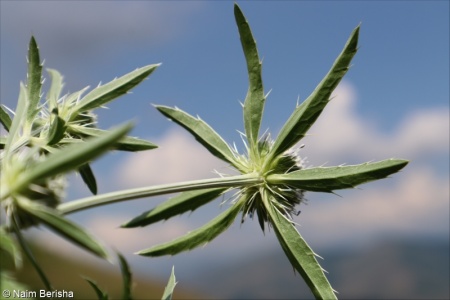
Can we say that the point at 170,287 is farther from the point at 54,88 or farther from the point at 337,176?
the point at 54,88

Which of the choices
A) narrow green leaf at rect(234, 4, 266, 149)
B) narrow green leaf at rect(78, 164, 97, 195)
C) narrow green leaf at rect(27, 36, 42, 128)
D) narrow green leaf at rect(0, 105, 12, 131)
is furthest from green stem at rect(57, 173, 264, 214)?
narrow green leaf at rect(0, 105, 12, 131)

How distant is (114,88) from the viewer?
80.6 inches

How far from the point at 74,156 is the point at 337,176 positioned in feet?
3.33

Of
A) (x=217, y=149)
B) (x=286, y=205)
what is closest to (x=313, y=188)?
(x=286, y=205)

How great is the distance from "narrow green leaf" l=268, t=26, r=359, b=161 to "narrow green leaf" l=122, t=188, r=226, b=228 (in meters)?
0.26

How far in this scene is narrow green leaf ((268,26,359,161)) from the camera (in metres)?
1.84

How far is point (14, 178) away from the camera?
50.1 inches

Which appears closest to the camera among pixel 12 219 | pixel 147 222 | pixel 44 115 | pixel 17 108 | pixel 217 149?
pixel 12 219

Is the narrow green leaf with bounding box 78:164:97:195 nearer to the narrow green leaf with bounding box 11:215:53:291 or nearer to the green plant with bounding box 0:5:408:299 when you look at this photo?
the green plant with bounding box 0:5:408:299

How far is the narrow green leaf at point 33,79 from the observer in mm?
2061

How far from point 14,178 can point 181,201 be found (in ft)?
2.38

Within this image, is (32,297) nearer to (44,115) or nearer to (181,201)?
(181,201)

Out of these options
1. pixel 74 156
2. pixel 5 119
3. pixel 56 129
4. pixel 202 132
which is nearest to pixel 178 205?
pixel 202 132

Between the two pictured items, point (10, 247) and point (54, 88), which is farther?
point (54, 88)
